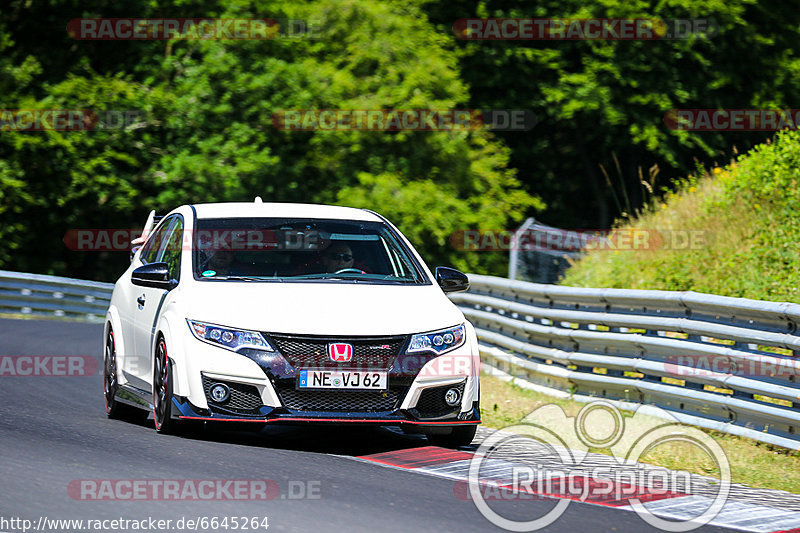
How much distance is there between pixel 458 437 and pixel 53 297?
17782mm

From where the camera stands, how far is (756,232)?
15273mm

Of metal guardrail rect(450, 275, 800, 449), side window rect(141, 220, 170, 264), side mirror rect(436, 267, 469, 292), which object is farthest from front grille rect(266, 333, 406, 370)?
metal guardrail rect(450, 275, 800, 449)

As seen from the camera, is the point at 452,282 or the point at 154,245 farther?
the point at 154,245

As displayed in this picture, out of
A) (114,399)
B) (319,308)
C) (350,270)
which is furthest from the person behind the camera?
(114,399)

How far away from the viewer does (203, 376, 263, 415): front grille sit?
8.40 metres

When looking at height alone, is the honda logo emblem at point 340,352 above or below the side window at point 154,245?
below

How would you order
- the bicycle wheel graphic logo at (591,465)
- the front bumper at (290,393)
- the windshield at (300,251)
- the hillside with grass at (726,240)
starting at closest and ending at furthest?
1. the bicycle wheel graphic logo at (591,465)
2. the front bumper at (290,393)
3. the windshield at (300,251)
4. the hillside with grass at (726,240)

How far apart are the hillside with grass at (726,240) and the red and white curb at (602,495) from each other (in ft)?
19.8

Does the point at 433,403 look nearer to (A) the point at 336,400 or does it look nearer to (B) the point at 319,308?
(A) the point at 336,400

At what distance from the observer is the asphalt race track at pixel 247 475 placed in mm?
6602

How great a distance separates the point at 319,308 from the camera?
865 centimetres

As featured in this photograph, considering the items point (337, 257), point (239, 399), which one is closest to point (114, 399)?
point (337, 257)

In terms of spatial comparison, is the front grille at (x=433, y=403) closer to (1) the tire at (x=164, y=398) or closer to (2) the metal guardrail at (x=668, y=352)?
(1) the tire at (x=164, y=398)

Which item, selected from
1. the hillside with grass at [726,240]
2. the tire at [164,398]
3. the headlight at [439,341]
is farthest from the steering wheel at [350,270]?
the hillside with grass at [726,240]
